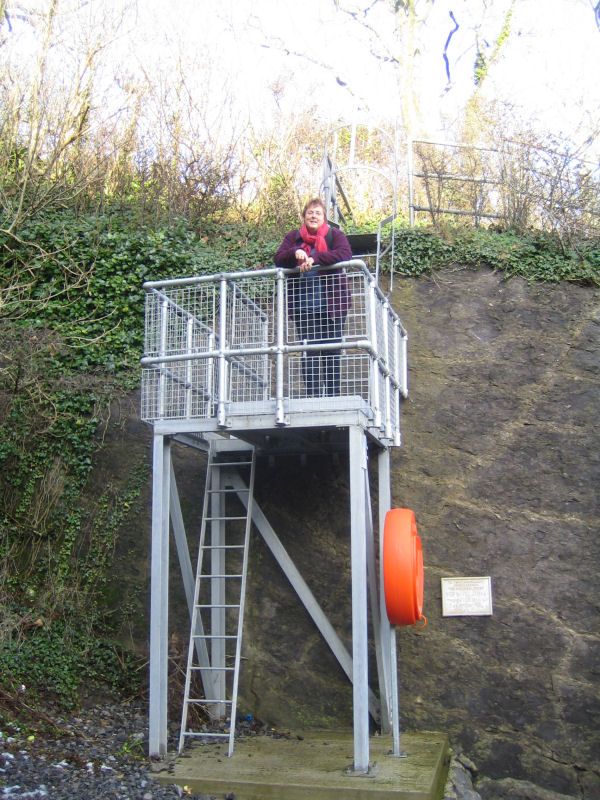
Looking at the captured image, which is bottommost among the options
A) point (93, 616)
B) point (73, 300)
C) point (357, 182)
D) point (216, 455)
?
point (93, 616)

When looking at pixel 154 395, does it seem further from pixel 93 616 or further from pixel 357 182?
pixel 357 182

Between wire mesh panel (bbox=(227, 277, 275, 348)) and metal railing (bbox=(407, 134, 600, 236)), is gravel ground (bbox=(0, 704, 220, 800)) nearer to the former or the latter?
wire mesh panel (bbox=(227, 277, 275, 348))

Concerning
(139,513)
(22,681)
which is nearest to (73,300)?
(139,513)

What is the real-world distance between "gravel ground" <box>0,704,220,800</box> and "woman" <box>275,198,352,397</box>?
131 inches

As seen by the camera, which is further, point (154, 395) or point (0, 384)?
point (0, 384)

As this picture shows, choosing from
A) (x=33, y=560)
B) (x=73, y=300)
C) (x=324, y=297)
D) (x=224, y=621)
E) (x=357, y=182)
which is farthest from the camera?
(x=357, y=182)

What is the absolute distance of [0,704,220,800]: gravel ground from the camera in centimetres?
598

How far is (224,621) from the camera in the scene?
27.8ft

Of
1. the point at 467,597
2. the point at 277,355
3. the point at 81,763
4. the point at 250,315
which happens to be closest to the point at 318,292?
the point at 277,355

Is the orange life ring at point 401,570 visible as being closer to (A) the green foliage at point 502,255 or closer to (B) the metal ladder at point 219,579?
(B) the metal ladder at point 219,579

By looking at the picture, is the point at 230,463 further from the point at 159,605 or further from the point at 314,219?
the point at 314,219

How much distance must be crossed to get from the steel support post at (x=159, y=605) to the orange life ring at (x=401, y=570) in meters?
1.85

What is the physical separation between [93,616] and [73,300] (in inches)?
152

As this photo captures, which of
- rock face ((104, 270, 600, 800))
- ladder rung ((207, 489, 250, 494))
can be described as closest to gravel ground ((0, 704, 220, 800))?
rock face ((104, 270, 600, 800))
